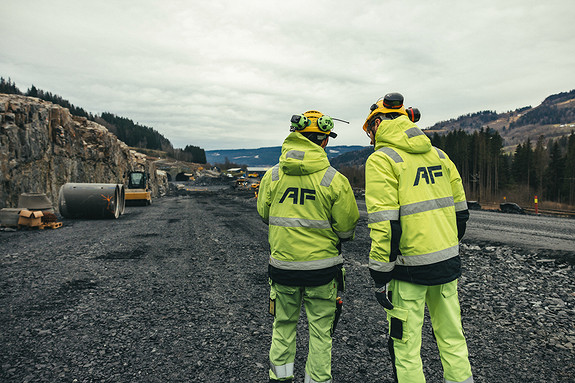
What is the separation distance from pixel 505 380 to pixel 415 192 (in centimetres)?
241

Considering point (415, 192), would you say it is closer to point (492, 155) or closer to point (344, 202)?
point (344, 202)

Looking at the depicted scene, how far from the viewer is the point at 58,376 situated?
130 inches

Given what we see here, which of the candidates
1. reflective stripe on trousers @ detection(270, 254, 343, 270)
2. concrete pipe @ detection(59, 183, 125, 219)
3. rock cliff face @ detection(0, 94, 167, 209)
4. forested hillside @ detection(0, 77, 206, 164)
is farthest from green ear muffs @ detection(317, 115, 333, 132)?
forested hillside @ detection(0, 77, 206, 164)

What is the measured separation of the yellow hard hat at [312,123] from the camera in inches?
111

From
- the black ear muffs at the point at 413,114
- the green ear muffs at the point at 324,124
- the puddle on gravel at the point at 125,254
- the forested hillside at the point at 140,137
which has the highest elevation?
the forested hillside at the point at 140,137

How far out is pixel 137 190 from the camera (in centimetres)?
2591

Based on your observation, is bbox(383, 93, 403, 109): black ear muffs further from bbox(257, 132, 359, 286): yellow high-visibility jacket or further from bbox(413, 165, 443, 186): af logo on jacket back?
bbox(257, 132, 359, 286): yellow high-visibility jacket

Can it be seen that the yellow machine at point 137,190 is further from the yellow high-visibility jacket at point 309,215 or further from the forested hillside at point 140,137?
the forested hillside at point 140,137

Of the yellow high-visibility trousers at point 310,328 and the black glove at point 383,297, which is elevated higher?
the black glove at point 383,297

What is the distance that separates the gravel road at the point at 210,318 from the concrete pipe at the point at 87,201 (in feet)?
23.3

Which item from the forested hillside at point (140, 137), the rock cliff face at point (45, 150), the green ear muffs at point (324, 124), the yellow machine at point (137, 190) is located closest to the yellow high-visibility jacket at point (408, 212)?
the green ear muffs at point (324, 124)

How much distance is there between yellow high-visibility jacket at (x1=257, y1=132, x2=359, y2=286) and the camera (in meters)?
2.74

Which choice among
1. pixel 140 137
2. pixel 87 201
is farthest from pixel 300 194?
pixel 140 137

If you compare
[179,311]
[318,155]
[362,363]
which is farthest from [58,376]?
[318,155]
